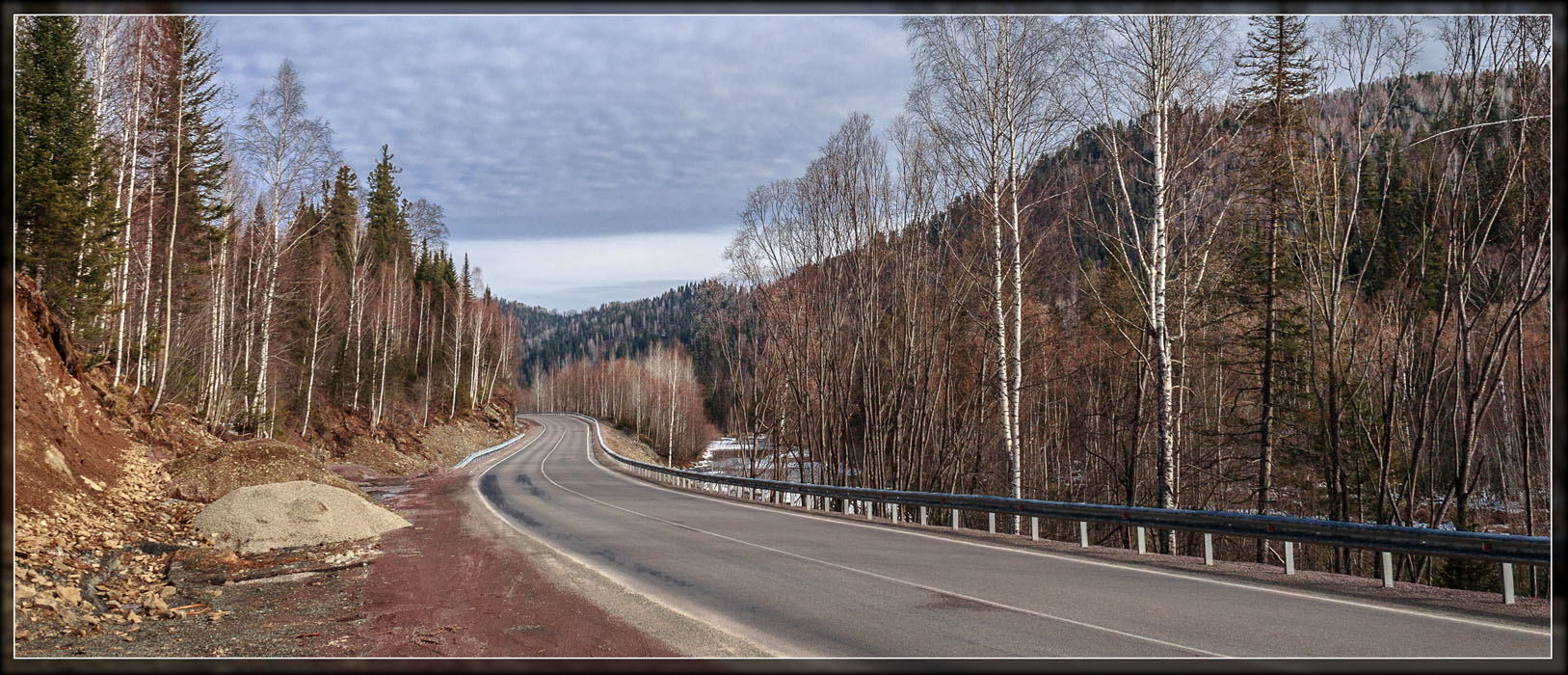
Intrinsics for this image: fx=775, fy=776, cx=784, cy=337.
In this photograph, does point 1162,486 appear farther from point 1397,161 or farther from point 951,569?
point 1397,161

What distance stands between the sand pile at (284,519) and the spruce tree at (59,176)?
8397mm

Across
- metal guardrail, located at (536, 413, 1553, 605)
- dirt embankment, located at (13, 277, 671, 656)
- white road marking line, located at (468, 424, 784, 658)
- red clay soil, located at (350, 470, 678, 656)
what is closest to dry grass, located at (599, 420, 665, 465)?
dirt embankment, located at (13, 277, 671, 656)

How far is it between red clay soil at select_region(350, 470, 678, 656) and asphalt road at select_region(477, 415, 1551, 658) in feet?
3.40

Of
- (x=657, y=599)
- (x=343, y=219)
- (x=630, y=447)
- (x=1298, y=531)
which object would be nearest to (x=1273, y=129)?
(x=1298, y=531)

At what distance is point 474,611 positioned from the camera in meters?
8.56

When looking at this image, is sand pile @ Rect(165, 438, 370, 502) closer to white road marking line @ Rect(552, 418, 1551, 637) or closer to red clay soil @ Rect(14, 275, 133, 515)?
red clay soil @ Rect(14, 275, 133, 515)

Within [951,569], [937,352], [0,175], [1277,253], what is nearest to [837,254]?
[937,352]

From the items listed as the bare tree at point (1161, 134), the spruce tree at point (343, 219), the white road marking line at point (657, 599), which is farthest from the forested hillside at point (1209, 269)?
the spruce tree at point (343, 219)

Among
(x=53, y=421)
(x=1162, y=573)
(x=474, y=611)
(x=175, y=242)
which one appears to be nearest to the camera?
(x=474, y=611)

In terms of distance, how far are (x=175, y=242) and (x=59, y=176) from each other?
8.88 meters

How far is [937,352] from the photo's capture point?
28484mm

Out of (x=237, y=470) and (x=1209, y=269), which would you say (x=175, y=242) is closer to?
(x=237, y=470)

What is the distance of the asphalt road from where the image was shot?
6.70 meters

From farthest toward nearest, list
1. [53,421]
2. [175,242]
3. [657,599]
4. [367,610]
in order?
[175,242] → [53,421] → [657,599] → [367,610]
